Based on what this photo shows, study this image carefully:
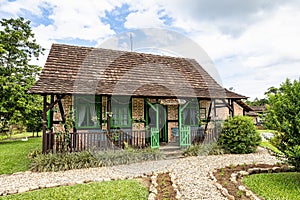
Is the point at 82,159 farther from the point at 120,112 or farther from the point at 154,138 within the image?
the point at 120,112

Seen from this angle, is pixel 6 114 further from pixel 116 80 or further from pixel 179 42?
pixel 179 42

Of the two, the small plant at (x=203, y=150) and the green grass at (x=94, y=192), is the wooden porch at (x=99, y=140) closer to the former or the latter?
the small plant at (x=203, y=150)

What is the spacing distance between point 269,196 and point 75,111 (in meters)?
8.50

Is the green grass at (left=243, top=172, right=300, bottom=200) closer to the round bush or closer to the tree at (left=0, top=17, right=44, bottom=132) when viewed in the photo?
the round bush

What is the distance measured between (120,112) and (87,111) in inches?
65.5

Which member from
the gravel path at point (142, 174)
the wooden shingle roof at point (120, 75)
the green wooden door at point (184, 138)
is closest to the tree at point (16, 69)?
the wooden shingle roof at point (120, 75)

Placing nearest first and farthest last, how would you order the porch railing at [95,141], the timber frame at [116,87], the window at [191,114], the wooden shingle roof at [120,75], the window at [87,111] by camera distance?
the porch railing at [95,141] → the timber frame at [116,87] → the wooden shingle roof at [120,75] → the window at [87,111] → the window at [191,114]

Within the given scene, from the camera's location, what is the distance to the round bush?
10625 millimetres

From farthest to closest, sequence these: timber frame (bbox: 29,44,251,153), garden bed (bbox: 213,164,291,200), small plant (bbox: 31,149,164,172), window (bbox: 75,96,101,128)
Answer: window (bbox: 75,96,101,128) < timber frame (bbox: 29,44,251,153) < small plant (bbox: 31,149,164,172) < garden bed (bbox: 213,164,291,200)

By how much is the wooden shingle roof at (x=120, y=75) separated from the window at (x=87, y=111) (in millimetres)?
909

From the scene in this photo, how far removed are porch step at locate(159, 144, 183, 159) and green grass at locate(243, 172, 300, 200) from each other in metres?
3.85

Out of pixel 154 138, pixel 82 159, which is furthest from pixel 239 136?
pixel 82 159

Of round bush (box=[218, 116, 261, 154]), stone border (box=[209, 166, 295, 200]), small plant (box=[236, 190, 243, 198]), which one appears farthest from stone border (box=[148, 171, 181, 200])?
round bush (box=[218, 116, 261, 154])

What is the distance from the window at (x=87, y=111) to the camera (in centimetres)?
1059
